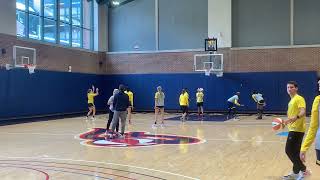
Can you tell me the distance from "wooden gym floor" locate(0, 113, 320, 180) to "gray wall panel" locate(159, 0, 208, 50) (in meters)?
14.0

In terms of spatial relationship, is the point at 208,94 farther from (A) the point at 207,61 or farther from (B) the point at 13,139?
(B) the point at 13,139

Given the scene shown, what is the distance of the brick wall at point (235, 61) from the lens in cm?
2680

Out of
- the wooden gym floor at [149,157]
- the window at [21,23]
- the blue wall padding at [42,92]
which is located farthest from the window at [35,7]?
the wooden gym floor at [149,157]

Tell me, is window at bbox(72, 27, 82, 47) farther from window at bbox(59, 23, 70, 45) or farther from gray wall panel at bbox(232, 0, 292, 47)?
gray wall panel at bbox(232, 0, 292, 47)

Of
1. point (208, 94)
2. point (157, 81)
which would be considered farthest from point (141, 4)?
point (208, 94)

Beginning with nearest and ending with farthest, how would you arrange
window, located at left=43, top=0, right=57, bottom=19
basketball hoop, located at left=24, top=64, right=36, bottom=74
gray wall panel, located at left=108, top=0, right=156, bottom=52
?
basketball hoop, located at left=24, top=64, right=36, bottom=74, window, located at left=43, top=0, right=57, bottom=19, gray wall panel, located at left=108, top=0, right=156, bottom=52

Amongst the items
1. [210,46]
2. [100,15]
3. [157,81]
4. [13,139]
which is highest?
[100,15]

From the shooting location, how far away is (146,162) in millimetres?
9961

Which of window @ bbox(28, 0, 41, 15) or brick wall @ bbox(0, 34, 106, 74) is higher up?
window @ bbox(28, 0, 41, 15)

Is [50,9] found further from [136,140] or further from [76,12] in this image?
[136,140]

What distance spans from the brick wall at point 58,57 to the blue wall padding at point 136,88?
1.50ft

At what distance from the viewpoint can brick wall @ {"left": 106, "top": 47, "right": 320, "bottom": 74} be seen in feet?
87.9

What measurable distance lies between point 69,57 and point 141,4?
270 inches

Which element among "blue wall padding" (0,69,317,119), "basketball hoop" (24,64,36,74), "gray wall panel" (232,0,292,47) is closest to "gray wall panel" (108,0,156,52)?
"blue wall padding" (0,69,317,119)
